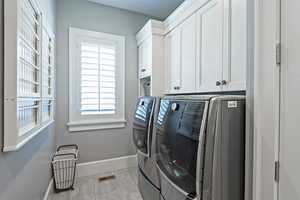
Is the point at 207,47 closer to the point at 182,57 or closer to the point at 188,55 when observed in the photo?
the point at 188,55

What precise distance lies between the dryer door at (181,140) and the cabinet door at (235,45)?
21.1 inches

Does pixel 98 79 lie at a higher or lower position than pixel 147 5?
lower

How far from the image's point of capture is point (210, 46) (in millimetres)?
1543

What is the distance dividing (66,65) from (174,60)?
1641 millimetres

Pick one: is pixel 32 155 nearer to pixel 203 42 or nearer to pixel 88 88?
pixel 88 88

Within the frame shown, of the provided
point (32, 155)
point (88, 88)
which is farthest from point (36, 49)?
point (88, 88)

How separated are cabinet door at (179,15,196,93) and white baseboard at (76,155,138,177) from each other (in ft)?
5.56

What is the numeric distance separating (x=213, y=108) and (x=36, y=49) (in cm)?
155

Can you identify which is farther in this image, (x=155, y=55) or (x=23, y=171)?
(x=155, y=55)

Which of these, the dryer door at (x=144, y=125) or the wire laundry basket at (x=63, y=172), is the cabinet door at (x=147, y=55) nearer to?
the dryer door at (x=144, y=125)

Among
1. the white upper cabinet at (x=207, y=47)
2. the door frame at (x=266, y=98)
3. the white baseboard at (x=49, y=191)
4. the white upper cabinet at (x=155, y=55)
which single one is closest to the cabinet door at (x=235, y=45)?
the white upper cabinet at (x=207, y=47)

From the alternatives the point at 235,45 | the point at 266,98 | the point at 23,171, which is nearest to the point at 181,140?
the point at 266,98

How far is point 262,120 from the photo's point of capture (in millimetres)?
794

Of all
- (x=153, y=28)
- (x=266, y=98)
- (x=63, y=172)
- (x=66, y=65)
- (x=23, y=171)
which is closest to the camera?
(x=266, y=98)
